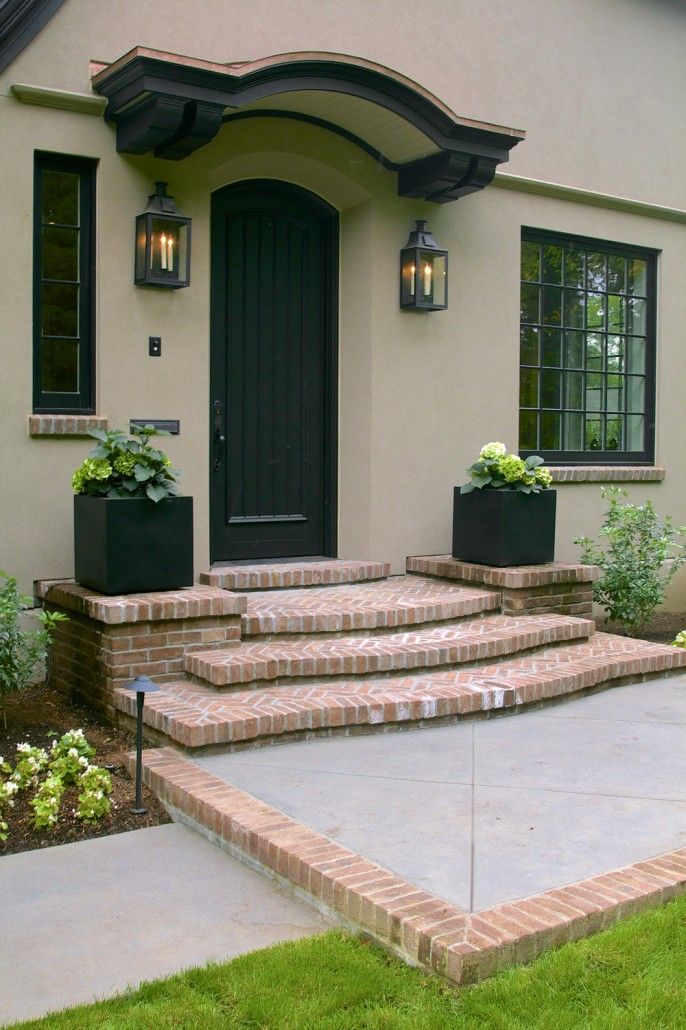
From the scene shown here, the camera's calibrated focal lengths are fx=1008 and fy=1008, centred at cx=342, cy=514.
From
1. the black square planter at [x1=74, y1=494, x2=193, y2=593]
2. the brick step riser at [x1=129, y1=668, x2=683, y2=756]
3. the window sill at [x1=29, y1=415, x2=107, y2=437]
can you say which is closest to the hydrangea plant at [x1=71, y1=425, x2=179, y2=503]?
the black square planter at [x1=74, y1=494, x2=193, y2=593]

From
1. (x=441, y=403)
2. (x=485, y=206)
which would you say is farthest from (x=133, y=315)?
(x=485, y=206)

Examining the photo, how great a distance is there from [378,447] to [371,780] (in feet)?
12.1

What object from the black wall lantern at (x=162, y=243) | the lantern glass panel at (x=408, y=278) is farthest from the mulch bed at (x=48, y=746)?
the lantern glass panel at (x=408, y=278)

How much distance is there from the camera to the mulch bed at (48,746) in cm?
424

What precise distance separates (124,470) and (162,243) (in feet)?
5.76

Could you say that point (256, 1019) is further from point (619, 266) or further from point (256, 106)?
point (619, 266)

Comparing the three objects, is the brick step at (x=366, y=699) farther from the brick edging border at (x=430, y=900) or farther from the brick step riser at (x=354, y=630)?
the brick edging border at (x=430, y=900)

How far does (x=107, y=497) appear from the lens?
19.3 feet

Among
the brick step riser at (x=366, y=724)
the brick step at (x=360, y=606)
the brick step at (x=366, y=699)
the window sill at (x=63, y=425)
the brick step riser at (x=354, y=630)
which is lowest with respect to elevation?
the brick step riser at (x=366, y=724)

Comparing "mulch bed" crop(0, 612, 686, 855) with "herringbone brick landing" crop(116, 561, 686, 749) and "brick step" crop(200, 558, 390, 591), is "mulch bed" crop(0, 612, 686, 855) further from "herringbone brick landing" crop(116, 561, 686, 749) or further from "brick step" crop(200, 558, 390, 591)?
"brick step" crop(200, 558, 390, 591)

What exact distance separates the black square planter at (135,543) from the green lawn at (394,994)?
3.01 m

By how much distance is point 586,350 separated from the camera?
31.3ft

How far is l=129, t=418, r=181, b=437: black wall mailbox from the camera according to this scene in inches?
269

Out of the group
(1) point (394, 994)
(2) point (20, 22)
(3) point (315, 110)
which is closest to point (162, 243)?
(2) point (20, 22)
